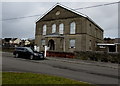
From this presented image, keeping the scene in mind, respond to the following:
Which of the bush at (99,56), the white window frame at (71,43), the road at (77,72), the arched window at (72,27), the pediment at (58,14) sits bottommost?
the road at (77,72)

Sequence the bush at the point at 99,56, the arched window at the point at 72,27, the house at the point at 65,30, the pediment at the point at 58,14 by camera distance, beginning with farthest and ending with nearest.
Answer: the pediment at the point at 58,14 < the arched window at the point at 72,27 < the house at the point at 65,30 < the bush at the point at 99,56

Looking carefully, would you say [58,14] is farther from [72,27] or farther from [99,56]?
[99,56]

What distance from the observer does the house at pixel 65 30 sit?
36.5m

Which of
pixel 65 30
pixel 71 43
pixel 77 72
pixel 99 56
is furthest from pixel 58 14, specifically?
pixel 77 72

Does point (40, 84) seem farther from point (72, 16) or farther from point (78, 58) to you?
point (72, 16)

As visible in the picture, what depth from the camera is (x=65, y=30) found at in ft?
127

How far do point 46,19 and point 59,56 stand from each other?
46.5ft

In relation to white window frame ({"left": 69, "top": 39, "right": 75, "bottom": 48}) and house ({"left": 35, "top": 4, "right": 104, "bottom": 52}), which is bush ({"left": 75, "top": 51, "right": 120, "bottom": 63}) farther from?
white window frame ({"left": 69, "top": 39, "right": 75, "bottom": 48})

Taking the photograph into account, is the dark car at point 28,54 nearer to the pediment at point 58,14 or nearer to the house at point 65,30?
the house at point 65,30

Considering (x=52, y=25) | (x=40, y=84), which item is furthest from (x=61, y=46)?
(x=40, y=84)

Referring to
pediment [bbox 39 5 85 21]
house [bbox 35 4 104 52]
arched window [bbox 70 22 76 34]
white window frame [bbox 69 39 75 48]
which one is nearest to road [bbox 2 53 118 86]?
house [bbox 35 4 104 52]

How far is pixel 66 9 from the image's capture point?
38.8 meters

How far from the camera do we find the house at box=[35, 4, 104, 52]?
120 ft

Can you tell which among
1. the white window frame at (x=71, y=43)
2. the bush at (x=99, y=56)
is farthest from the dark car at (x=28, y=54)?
the white window frame at (x=71, y=43)
